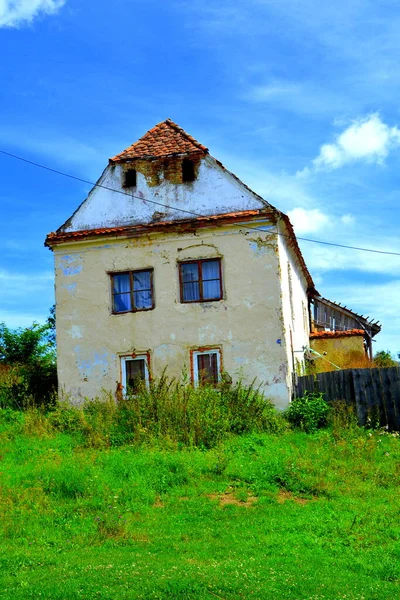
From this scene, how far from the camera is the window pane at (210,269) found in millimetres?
19578

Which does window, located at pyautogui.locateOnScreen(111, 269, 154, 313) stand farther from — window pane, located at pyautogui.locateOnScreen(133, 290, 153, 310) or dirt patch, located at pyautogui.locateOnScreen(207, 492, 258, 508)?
dirt patch, located at pyautogui.locateOnScreen(207, 492, 258, 508)

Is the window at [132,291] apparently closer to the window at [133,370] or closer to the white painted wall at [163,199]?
the window at [133,370]

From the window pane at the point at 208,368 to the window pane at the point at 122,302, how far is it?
271cm

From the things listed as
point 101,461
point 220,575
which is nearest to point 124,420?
point 101,461

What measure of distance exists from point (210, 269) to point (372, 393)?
5.76m

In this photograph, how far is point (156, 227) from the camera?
19.8m

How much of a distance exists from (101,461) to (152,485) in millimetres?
1806

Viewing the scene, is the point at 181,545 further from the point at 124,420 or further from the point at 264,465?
the point at 124,420

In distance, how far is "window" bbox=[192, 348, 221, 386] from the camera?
19.1 m

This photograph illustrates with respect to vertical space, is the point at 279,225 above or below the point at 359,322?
above

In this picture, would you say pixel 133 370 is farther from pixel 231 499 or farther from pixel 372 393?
pixel 231 499

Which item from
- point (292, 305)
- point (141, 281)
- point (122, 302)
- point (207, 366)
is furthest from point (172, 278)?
point (292, 305)

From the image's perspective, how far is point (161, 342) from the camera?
19.5 metres

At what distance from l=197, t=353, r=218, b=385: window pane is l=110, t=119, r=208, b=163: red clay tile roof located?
6.22 m
